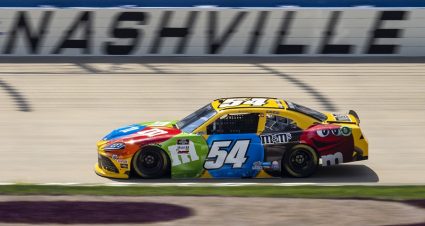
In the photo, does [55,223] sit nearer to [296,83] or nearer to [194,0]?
[296,83]

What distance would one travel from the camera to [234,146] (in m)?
13.0

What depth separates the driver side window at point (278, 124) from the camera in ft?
42.9

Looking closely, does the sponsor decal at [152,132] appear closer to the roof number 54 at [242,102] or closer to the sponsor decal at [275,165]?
the roof number 54 at [242,102]

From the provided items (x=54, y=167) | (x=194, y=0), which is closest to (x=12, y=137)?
(x=54, y=167)

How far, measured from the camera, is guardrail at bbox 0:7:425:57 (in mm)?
23453

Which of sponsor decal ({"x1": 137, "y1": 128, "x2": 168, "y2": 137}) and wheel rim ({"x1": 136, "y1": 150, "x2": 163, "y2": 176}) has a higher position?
sponsor decal ({"x1": 137, "y1": 128, "x2": 168, "y2": 137})

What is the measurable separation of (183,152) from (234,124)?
889mm

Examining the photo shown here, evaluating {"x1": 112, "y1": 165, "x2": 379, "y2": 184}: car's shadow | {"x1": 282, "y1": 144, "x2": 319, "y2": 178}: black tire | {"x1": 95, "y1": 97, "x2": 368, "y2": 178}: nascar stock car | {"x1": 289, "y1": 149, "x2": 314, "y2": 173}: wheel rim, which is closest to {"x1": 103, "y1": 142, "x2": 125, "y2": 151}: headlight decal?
{"x1": 95, "y1": 97, "x2": 368, "y2": 178}: nascar stock car

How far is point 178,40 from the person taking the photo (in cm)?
2369

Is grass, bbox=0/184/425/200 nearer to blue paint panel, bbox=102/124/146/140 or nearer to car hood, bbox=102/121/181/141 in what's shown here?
car hood, bbox=102/121/181/141

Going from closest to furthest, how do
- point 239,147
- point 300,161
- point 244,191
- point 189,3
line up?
1. point 244,191
2. point 239,147
3. point 300,161
4. point 189,3

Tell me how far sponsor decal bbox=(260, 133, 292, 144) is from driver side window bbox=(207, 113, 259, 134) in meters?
0.22

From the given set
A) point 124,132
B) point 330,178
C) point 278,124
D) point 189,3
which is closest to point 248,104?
point 278,124

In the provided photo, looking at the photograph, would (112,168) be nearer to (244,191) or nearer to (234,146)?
(234,146)
